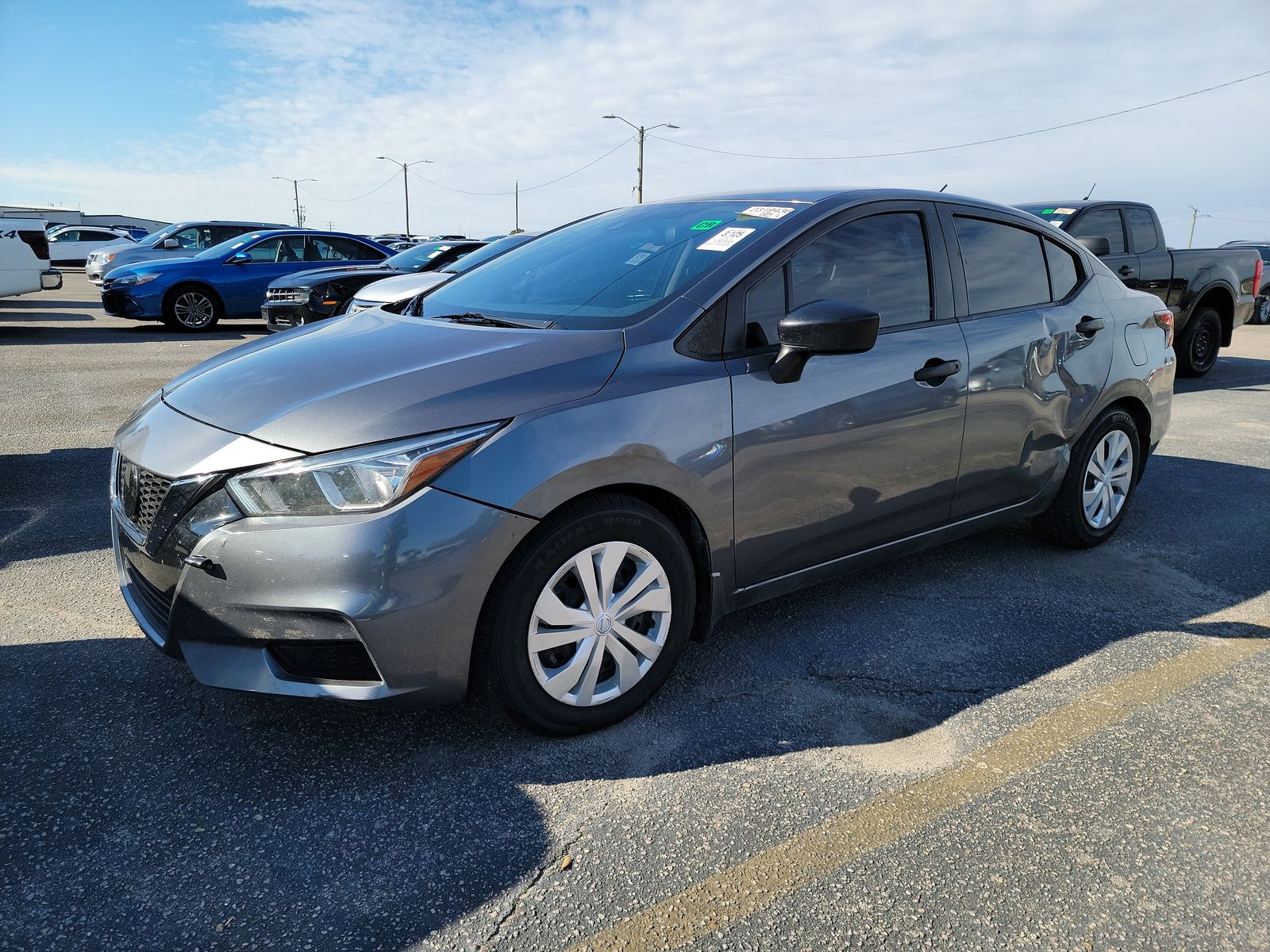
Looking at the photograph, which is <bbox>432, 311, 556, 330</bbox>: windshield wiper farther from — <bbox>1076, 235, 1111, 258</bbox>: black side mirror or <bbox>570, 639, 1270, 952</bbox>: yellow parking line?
<bbox>1076, 235, 1111, 258</bbox>: black side mirror

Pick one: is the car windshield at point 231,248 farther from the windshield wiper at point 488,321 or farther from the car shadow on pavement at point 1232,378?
the car shadow on pavement at point 1232,378

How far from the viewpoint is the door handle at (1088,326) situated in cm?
406

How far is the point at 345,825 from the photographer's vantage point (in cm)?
233

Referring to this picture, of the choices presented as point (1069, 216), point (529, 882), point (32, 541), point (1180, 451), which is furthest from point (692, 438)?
point (1069, 216)

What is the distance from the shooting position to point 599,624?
2664mm

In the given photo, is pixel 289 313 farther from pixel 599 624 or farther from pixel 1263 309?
pixel 1263 309

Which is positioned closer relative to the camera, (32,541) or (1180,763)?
(1180,763)

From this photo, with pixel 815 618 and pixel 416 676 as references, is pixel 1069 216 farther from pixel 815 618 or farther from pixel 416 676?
pixel 416 676

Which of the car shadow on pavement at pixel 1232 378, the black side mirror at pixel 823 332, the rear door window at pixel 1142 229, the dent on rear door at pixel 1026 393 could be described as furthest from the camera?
the car shadow on pavement at pixel 1232 378

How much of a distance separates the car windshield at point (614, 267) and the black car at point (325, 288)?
291 inches

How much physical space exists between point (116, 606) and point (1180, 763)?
3687 millimetres

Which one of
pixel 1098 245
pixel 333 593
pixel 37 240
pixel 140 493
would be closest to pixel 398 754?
pixel 333 593

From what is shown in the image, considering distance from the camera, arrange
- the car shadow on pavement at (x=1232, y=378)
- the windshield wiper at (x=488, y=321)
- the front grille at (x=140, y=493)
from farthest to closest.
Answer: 1. the car shadow on pavement at (x=1232, y=378)
2. the windshield wiper at (x=488, y=321)
3. the front grille at (x=140, y=493)

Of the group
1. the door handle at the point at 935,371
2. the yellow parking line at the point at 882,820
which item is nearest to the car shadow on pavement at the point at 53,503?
the yellow parking line at the point at 882,820
